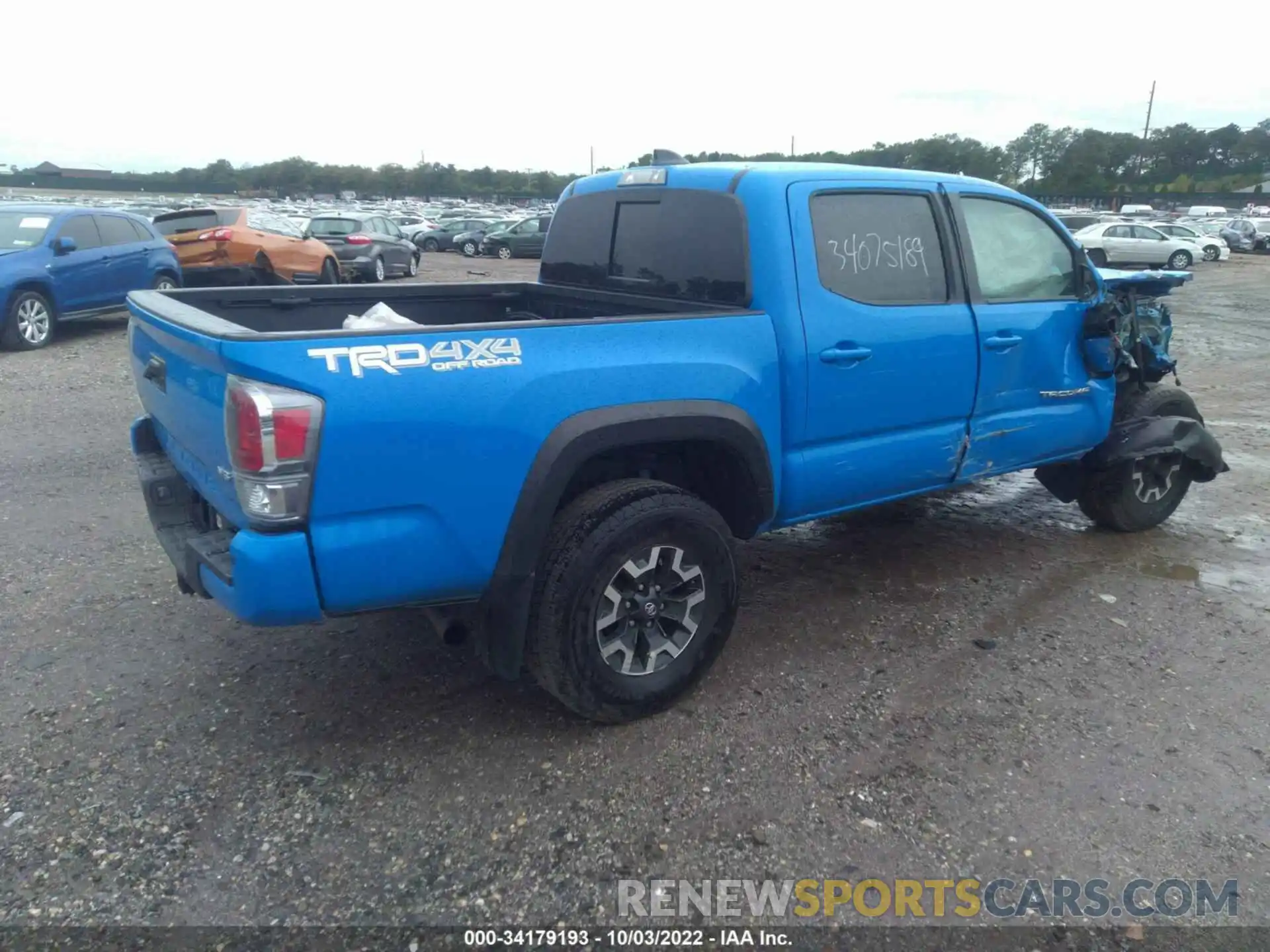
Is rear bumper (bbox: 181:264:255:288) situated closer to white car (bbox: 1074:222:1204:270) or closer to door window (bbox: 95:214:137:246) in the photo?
door window (bbox: 95:214:137:246)

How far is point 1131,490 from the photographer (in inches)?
214

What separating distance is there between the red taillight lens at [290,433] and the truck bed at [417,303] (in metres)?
1.00

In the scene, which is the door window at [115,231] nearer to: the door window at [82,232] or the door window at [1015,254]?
the door window at [82,232]

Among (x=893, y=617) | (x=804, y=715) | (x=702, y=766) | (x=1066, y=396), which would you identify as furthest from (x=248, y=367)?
(x=1066, y=396)

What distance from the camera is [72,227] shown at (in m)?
11.2

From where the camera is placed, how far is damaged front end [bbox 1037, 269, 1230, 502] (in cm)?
498

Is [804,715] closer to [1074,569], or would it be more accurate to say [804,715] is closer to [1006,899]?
[1006,899]

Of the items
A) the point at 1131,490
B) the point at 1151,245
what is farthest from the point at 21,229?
the point at 1151,245

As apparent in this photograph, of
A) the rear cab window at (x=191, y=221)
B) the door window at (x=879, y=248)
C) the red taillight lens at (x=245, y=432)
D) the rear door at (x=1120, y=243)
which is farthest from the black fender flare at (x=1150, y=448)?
the rear door at (x=1120, y=243)

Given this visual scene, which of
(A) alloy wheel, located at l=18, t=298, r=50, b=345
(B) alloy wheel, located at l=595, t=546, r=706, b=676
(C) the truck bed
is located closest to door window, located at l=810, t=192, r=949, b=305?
(C) the truck bed

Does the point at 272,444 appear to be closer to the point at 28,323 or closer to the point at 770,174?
the point at 770,174

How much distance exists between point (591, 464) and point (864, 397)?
4.09ft

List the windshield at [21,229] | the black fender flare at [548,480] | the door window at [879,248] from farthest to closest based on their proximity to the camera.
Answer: the windshield at [21,229]
the door window at [879,248]
the black fender flare at [548,480]

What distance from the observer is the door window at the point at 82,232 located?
11.2m
